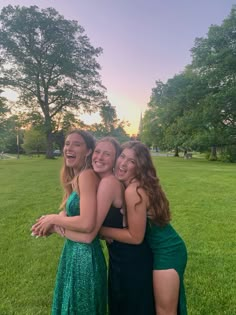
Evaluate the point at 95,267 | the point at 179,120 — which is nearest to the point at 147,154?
the point at 95,267

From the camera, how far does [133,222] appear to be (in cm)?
199

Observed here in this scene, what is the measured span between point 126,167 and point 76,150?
420 millimetres

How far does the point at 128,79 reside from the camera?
77.9 ft

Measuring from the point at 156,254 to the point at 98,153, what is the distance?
767mm

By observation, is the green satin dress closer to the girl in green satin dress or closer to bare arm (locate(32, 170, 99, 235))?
the girl in green satin dress

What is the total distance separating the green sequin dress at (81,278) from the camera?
2.06 meters

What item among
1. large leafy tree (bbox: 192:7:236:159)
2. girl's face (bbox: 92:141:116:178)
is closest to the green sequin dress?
girl's face (bbox: 92:141:116:178)

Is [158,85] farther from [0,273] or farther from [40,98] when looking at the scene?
[0,273]

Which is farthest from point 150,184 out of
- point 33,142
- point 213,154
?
point 33,142

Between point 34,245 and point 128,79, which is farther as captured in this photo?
point 128,79

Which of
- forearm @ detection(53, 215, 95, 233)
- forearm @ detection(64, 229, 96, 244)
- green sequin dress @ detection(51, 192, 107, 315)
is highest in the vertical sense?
forearm @ detection(53, 215, 95, 233)

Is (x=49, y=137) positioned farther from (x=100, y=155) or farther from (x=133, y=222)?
(x=133, y=222)

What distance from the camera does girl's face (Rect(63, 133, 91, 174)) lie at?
7.57ft

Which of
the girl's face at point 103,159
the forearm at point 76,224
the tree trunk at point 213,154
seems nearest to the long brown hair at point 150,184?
the girl's face at point 103,159
